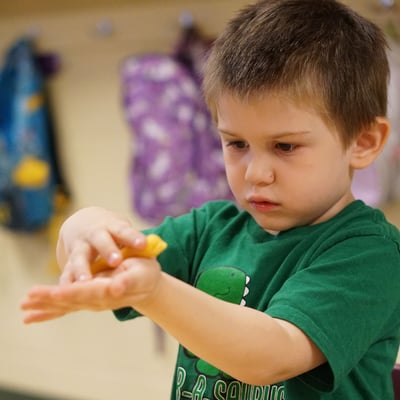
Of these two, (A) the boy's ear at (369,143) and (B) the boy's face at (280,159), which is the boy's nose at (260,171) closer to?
Answer: (B) the boy's face at (280,159)

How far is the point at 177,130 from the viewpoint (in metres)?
2.21

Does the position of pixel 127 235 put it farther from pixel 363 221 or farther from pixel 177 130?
pixel 177 130

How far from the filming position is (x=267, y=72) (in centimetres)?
78

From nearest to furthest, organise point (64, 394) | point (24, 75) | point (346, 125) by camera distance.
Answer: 1. point (346, 125)
2. point (24, 75)
3. point (64, 394)

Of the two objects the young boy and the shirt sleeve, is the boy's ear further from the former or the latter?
the shirt sleeve

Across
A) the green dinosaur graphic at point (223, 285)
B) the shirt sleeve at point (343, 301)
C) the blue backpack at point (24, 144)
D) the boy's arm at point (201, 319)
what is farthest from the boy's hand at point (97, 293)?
the blue backpack at point (24, 144)

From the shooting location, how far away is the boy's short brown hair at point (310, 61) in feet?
2.57

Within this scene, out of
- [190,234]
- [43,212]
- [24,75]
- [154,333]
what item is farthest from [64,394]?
[190,234]

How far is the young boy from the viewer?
68cm

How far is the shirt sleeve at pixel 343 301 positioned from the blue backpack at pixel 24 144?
73.0 inches

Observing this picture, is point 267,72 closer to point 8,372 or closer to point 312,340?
point 312,340

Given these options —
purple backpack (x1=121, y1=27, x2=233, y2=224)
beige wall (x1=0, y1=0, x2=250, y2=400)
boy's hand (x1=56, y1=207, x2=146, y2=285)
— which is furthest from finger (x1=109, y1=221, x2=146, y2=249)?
beige wall (x1=0, y1=0, x2=250, y2=400)

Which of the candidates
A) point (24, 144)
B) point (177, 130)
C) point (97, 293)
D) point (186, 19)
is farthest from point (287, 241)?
point (24, 144)

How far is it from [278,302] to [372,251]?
0.13 metres
